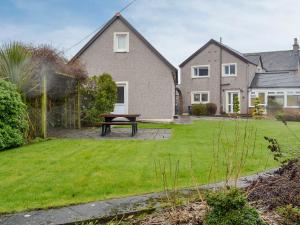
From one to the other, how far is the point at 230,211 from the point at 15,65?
9.73m

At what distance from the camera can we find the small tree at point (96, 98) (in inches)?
647

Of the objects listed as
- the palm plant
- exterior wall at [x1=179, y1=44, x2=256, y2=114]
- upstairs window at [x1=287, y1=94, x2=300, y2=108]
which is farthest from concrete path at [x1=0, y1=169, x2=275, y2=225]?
upstairs window at [x1=287, y1=94, x2=300, y2=108]

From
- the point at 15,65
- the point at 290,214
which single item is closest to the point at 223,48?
the point at 15,65

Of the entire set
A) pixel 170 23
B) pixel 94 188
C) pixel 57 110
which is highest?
pixel 170 23

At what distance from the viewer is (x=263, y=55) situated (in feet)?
139

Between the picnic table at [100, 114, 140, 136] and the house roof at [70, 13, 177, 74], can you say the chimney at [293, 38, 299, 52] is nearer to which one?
the house roof at [70, 13, 177, 74]

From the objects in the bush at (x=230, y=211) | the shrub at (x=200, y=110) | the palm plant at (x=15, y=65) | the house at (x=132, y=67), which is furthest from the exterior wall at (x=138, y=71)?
the bush at (x=230, y=211)

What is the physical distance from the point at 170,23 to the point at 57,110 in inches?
262

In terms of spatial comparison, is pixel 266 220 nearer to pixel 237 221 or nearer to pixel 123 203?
pixel 237 221

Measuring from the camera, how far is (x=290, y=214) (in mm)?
3443

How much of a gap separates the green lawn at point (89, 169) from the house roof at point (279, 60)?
103 ft

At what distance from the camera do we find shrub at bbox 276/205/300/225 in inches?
133

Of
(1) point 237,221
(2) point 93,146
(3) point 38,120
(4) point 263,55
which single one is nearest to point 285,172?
(1) point 237,221

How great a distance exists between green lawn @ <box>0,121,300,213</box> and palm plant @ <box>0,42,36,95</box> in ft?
7.52
